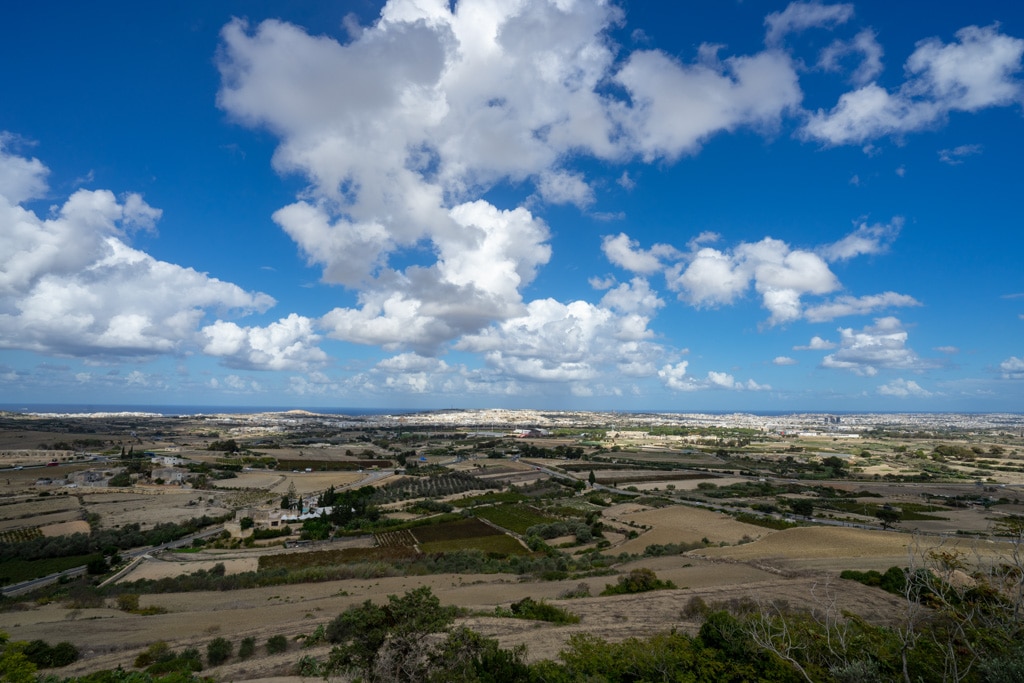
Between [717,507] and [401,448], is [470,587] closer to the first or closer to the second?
[717,507]

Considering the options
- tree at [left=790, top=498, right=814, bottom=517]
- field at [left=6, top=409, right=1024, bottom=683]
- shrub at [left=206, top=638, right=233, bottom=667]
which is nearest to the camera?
shrub at [left=206, top=638, right=233, bottom=667]

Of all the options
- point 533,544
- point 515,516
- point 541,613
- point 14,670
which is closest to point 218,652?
point 14,670

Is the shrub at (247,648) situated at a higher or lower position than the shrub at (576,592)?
higher

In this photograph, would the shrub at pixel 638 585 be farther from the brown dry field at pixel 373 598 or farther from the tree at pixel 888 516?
the tree at pixel 888 516

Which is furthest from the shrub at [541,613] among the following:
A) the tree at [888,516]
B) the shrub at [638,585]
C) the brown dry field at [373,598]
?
the tree at [888,516]

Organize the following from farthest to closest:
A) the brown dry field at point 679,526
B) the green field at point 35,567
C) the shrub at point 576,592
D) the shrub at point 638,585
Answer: the brown dry field at point 679,526 → the green field at point 35,567 → the shrub at point 638,585 → the shrub at point 576,592

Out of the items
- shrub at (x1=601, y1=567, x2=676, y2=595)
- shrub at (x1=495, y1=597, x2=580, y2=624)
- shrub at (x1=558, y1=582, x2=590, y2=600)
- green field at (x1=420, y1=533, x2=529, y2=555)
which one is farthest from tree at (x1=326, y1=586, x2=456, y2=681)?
green field at (x1=420, y1=533, x2=529, y2=555)

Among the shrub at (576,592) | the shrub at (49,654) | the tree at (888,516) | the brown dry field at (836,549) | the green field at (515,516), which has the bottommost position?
the green field at (515,516)

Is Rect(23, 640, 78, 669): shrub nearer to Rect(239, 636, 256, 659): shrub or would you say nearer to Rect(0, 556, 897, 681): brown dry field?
Rect(0, 556, 897, 681): brown dry field

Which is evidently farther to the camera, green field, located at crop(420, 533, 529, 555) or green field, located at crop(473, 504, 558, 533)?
green field, located at crop(473, 504, 558, 533)
